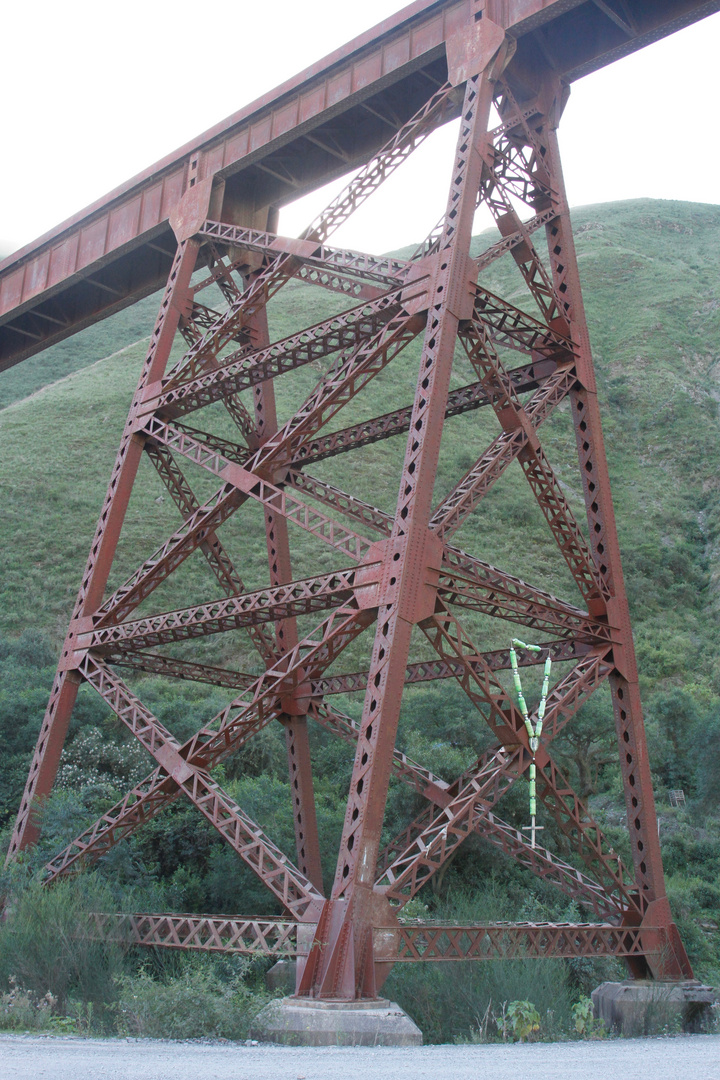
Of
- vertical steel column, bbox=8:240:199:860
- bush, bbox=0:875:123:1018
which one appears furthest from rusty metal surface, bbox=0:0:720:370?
bush, bbox=0:875:123:1018

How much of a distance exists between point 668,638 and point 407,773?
2409cm

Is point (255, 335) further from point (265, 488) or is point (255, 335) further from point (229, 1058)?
point (229, 1058)

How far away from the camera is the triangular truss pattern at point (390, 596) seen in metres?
7.44

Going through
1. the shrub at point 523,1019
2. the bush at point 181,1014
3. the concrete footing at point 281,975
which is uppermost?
the bush at point 181,1014

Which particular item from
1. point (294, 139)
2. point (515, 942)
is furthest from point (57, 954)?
point (294, 139)

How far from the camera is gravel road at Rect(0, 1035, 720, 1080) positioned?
4309 millimetres

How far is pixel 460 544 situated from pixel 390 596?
27.2 meters

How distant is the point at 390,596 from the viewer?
765 centimetres

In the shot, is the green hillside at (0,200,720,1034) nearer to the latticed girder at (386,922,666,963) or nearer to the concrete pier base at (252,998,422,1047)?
the latticed girder at (386,922,666,963)

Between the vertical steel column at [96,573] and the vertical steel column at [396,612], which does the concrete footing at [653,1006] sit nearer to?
the vertical steel column at [396,612]

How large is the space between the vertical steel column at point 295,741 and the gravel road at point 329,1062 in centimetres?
517

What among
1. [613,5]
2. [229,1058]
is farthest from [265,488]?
[613,5]

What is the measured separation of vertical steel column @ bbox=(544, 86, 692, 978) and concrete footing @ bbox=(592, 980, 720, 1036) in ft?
0.84

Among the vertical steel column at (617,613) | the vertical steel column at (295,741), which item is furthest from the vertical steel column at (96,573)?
the vertical steel column at (617,613)
